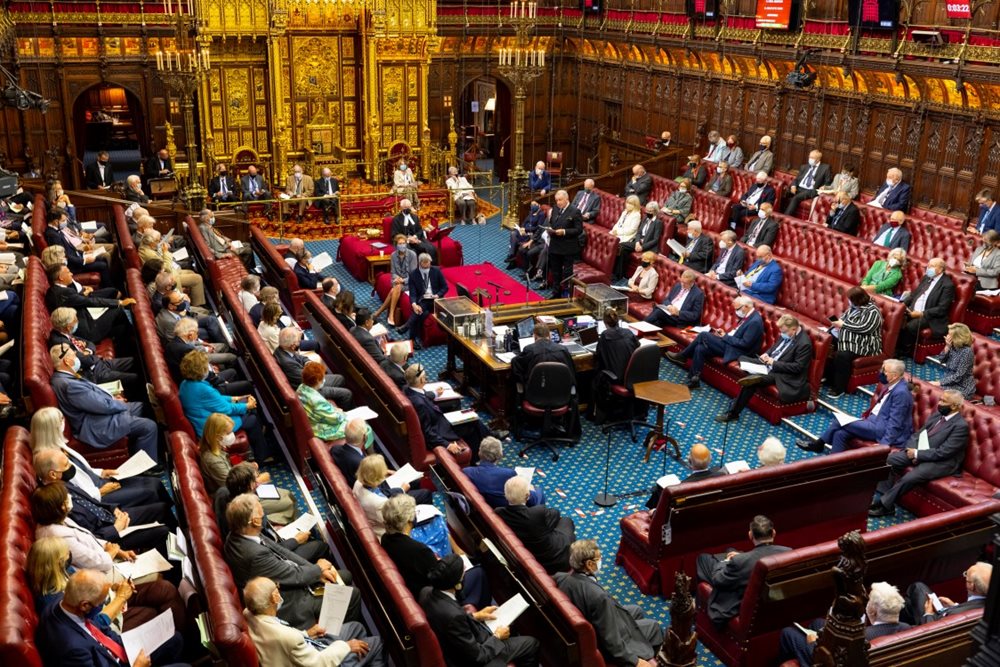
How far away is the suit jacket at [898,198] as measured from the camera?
1383cm

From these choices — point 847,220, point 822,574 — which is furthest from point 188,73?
point 822,574

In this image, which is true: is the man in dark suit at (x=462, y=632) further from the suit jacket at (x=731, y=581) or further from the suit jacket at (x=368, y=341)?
the suit jacket at (x=368, y=341)

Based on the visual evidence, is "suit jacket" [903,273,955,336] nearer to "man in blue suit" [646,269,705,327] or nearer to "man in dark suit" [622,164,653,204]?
"man in blue suit" [646,269,705,327]

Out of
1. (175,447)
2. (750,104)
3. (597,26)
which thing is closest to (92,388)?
(175,447)

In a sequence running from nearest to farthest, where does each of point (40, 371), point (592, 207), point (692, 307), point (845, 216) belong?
point (40, 371), point (692, 307), point (845, 216), point (592, 207)

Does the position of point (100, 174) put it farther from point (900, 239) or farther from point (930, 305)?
point (930, 305)

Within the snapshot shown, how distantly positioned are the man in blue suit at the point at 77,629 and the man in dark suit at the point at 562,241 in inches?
391

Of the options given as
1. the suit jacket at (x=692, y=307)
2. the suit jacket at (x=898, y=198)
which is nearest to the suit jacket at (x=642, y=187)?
the suit jacket at (x=898, y=198)

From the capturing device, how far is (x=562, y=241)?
45.7ft

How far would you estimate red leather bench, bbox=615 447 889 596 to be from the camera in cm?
682

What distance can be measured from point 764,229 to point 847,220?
47.4 inches

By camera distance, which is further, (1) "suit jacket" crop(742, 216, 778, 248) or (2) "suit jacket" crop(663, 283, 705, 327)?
(1) "suit jacket" crop(742, 216, 778, 248)

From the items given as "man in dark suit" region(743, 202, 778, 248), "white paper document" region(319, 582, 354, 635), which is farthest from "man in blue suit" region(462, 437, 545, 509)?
"man in dark suit" region(743, 202, 778, 248)

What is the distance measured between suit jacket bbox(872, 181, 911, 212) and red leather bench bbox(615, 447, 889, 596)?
754cm
